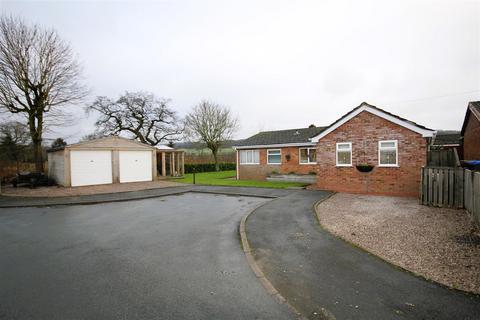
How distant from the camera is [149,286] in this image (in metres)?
4.01

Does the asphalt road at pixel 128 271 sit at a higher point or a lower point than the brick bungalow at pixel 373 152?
lower

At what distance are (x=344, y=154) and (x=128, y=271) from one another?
12538 millimetres

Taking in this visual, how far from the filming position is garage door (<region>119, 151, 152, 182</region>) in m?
21.0

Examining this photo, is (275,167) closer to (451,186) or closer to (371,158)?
(371,158)

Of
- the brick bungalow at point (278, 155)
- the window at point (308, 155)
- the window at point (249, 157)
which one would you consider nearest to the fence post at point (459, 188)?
the brick bungalow at point (278, 155)

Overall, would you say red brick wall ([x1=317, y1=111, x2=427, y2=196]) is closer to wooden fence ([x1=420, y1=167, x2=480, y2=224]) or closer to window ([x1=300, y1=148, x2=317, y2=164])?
wooden fence ([x1=420, y1=167, x2=480, y2=224])

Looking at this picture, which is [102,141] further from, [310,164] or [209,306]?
[209,306]

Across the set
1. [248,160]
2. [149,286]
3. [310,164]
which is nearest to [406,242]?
[149,286]

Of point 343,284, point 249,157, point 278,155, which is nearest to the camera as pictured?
point 343,284

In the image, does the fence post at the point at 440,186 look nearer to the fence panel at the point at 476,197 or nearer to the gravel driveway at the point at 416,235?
the gravel driveway at the point at 416,235

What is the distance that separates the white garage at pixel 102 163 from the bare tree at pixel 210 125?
9847 mm

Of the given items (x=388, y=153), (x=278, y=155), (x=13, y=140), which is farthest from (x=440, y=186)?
(x=13, y=140)

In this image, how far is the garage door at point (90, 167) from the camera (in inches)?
727

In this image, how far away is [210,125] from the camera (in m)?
32.0
